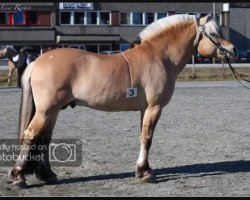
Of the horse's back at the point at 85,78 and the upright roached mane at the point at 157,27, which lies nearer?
the horse's back at the point at 85,78

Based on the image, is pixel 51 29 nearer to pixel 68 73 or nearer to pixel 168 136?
pixel 168 136

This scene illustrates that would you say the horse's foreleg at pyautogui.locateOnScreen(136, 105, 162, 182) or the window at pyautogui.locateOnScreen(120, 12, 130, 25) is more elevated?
the horse's foreleg at pyautogui.locateOnScreen(136, 105, 162, 182)

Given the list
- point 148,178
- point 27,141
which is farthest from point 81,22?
point 27,141

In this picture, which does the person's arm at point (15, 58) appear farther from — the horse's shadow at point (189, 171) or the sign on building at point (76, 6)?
the sign on building at point (76, 6)

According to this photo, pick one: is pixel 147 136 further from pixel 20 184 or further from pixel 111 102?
pixel 20 184

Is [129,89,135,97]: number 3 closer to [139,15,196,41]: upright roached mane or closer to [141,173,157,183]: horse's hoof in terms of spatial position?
[139,15,196,41]: upright roached mane

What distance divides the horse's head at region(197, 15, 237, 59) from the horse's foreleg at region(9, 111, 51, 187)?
2.81 meters

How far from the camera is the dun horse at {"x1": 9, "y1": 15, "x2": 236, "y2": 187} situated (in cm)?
763

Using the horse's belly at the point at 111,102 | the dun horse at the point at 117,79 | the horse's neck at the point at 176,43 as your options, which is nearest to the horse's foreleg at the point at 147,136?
the dun horse at the point at 117,79

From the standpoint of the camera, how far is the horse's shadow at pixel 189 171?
846cm

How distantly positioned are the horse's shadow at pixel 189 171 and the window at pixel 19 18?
60922 millimetres

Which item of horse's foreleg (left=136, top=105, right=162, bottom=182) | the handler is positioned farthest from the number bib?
the handler

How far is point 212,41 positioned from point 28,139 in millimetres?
3299

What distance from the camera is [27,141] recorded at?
7.75m
